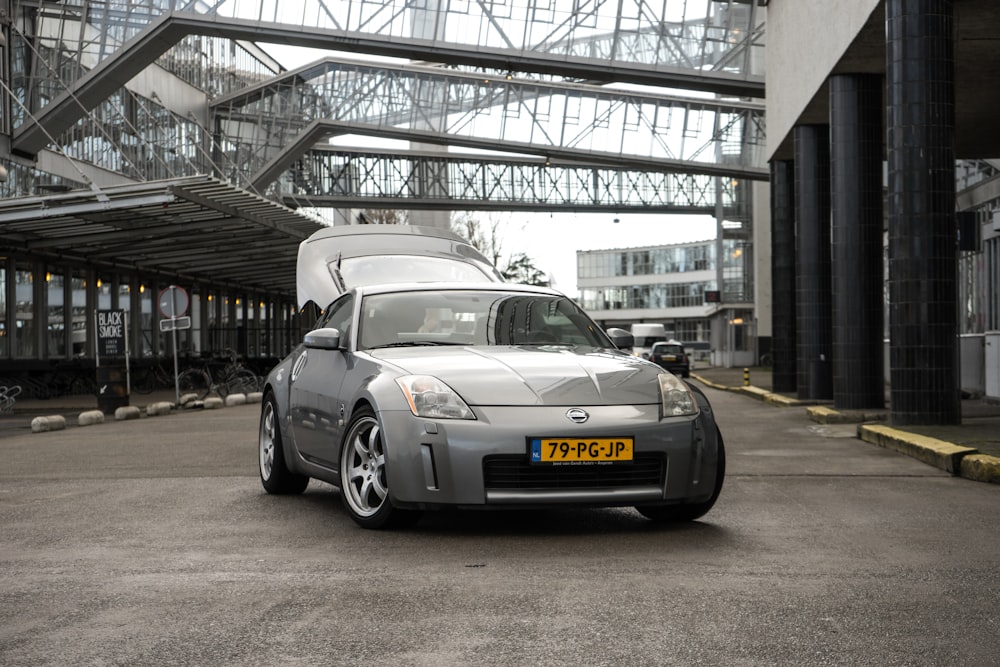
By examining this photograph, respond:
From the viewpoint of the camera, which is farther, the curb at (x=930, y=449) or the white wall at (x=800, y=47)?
the white wall at (x=800, y=47)

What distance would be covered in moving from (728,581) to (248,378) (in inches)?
1029

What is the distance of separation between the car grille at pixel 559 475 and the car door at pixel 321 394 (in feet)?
4.23

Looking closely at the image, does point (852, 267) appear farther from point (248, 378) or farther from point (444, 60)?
point (444, 60)

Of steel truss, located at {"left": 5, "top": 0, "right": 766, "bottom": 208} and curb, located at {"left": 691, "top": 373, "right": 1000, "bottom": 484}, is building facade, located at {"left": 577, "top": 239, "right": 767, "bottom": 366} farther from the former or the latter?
curb, located at {"left": 691, "top": 373, "right": 1000, "bottom": 484}

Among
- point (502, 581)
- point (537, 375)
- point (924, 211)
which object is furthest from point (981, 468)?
point (502, 581)

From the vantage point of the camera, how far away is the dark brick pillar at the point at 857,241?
65.7 ft

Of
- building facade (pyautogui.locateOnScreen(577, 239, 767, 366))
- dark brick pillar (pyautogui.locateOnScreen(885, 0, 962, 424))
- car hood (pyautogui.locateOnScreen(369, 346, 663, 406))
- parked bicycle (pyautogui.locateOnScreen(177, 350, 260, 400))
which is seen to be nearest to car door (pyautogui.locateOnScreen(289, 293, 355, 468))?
car hood (pyautogui.locateOnScreen(369, 346, 663, 406))

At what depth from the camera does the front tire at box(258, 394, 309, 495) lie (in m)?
8.93

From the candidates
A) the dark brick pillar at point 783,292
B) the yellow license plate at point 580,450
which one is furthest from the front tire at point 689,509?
the dark brick pillar at point 783,292

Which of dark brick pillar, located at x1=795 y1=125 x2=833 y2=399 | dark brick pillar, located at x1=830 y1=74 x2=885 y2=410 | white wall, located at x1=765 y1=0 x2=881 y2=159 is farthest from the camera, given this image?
dark brick pillar, located at x1=795 y1=125 x2=833 y2=399

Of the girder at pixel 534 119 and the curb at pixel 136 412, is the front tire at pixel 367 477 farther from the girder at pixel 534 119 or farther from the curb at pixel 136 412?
the girder at pixel 534 119

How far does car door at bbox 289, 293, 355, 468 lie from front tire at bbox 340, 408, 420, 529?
241 mm

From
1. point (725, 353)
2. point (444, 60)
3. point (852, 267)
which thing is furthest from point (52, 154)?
point (725, 353)

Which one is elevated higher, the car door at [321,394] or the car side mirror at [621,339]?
the car side mirror at [621,339]
